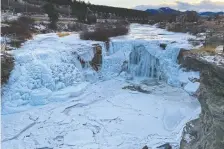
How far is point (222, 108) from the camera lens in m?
5.91

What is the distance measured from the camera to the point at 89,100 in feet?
41.4

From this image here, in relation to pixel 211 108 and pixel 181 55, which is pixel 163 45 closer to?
pixel 181 55

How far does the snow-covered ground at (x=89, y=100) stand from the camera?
30.8ft

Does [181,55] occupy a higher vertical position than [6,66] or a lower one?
higher

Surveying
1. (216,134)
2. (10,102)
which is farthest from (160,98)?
(216,134)

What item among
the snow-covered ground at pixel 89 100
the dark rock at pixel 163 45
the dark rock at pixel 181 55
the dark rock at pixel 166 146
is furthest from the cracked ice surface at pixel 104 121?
the dark rock at pixel 163 45

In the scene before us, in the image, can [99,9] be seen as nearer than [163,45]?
No

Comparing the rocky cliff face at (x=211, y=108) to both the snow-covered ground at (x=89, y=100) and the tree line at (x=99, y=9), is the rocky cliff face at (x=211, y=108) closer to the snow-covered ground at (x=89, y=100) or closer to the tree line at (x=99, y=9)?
the snow-covered ground at (x=89, y=100)

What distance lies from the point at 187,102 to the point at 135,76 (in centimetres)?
455

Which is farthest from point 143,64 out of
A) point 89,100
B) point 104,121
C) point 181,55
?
point 104,121

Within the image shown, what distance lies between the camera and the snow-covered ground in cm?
938

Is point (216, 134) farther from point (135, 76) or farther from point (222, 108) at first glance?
point (135, 76)

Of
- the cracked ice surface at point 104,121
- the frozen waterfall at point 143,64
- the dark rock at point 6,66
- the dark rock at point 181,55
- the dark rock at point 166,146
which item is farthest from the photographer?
the frozen waterfall at point 143,64

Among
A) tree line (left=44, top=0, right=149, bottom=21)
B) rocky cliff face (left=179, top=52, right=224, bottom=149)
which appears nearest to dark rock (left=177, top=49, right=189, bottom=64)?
rocky cliff face (left=179, top=52, right=224, bottom=149)
